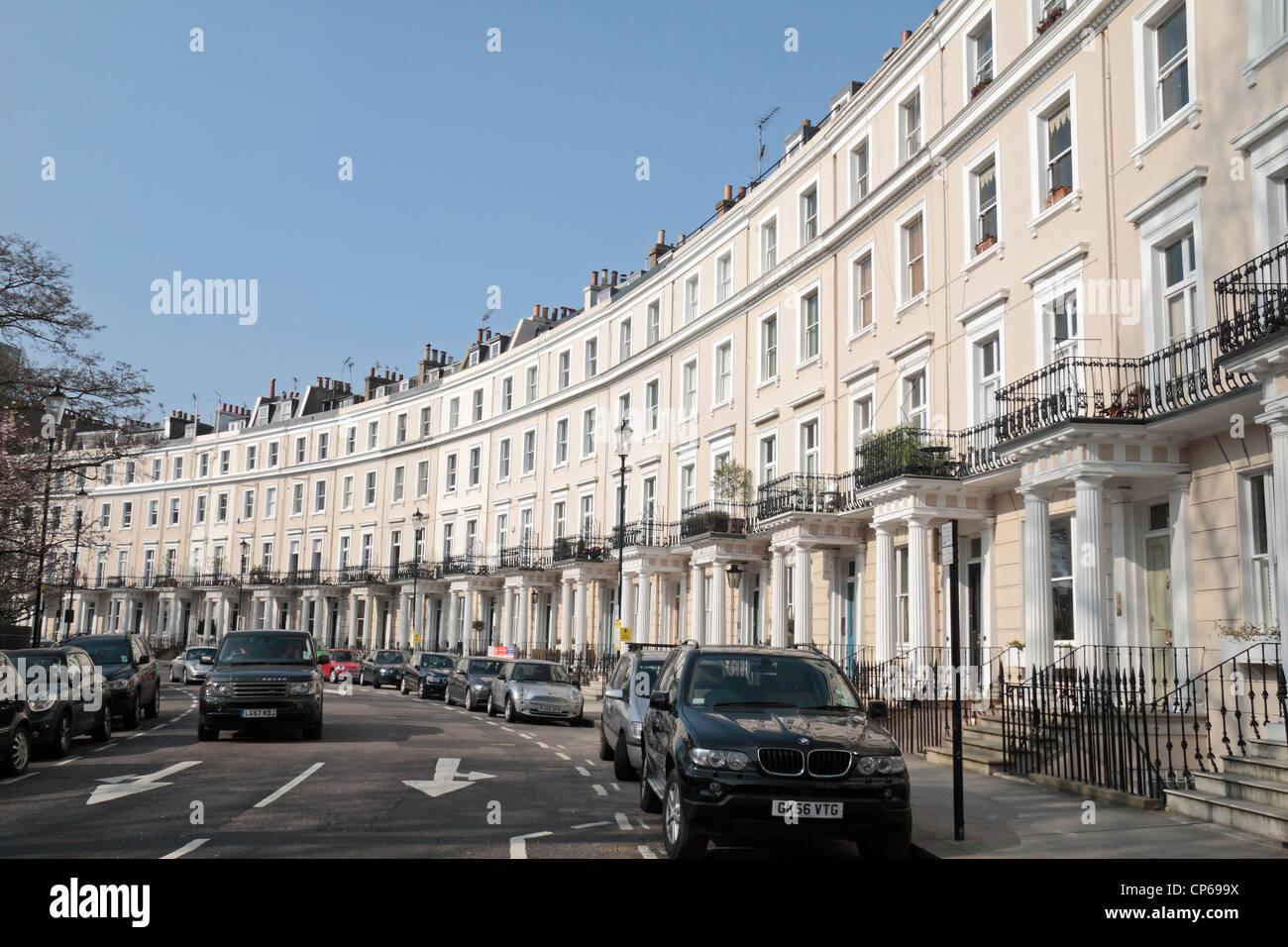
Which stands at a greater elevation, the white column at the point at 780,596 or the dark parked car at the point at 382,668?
the white column at the point at 780,596

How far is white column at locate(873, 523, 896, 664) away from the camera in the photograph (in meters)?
21.8

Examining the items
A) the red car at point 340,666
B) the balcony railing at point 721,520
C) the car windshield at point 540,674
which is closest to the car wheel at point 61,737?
the car windshield at point 540,674

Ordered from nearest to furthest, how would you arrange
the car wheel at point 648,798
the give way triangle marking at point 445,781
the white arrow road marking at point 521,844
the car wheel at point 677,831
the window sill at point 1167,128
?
1. the car wheel at point 677,831
2. the white arrow road marking at point 521,844
3. the car wheel at point 648,798
4. the give way triangle marking at point 445,781
5. the window sill at point 1167,128

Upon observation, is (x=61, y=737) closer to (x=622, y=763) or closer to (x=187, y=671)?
(x=622, y=763)

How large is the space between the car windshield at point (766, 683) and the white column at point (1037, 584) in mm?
7333

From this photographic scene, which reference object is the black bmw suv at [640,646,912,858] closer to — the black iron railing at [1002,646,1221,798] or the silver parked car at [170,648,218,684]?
the black iron railing at [1002,646,1221,798]

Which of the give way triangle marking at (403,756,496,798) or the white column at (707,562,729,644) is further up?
the white column at (707,562,729,644)

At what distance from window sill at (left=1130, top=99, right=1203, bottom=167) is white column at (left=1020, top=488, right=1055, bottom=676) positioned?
202 inches

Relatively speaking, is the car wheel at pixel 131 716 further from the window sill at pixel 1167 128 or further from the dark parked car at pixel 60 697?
the window sill at pixel 1167 128

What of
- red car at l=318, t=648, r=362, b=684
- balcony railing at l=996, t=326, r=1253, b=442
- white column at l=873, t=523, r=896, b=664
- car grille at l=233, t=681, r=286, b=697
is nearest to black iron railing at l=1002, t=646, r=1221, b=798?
balcony railing at l=996, t=326, r=1253, b=442

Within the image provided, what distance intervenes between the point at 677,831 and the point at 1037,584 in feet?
31.8

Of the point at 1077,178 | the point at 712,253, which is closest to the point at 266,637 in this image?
the point at 1077,178

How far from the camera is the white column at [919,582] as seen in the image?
65.6ft

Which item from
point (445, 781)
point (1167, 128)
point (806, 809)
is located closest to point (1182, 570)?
point (1167, 128)
